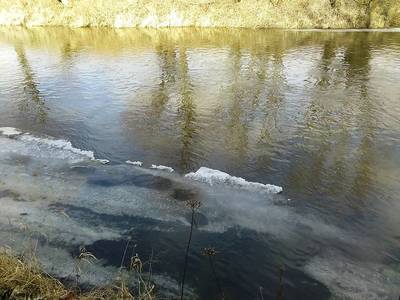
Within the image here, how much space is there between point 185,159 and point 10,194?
3.90 meters

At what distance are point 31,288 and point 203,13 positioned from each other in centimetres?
2589

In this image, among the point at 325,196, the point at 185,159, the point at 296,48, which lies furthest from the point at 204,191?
the point at 296,48

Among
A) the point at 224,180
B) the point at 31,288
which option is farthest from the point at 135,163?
the point at 31,288

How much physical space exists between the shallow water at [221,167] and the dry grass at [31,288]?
0.79 meters

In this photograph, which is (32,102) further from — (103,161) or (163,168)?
(163,168)

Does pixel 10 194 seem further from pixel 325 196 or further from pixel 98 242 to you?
pixel 325 196

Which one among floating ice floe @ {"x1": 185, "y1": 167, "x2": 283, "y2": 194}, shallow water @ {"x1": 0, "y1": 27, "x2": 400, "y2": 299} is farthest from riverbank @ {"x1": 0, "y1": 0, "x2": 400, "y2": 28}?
floating ice floe @ {"x1": 185, "y1": 167, "x2": 283, "y2": 194}

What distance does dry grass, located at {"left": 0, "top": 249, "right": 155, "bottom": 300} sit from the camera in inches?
211

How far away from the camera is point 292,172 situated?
9469 millimetres

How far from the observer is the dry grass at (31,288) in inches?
211

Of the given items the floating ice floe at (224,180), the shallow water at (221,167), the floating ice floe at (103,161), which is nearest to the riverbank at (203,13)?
the shallow water at (221,167)

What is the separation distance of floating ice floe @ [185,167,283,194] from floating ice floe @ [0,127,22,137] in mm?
5829

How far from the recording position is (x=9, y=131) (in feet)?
41.0

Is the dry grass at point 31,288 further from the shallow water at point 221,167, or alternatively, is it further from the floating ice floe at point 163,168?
the floating ice floe at point 163,168
